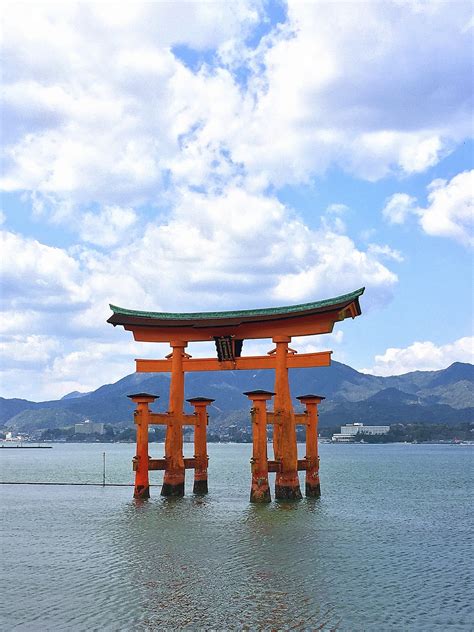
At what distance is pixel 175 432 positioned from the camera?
33.7 metres

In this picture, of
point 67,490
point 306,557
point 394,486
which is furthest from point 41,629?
point 394,486

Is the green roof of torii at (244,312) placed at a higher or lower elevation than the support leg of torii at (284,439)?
higher

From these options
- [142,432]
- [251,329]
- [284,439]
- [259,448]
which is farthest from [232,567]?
[251,329]

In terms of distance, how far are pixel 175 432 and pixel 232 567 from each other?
51.2 feet

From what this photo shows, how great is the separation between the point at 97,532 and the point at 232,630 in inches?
494

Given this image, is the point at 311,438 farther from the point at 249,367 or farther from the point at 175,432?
the point at 175,432

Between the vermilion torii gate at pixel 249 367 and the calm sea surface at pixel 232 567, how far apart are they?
1.49 meters

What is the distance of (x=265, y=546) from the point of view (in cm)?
2136

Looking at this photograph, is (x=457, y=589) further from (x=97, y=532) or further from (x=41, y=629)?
(x=97, y=532)

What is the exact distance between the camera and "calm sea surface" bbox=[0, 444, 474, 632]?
13.9 meters

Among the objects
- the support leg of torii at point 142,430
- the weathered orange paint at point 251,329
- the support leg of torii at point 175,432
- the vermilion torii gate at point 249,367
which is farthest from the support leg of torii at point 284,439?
the support leg of torii at point 142,430

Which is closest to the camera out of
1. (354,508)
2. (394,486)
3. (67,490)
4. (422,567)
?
(422,567)

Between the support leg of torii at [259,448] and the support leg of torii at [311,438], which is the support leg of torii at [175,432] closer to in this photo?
the support leg of torii at [259,448]

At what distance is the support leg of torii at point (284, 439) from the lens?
3092 centimetres
